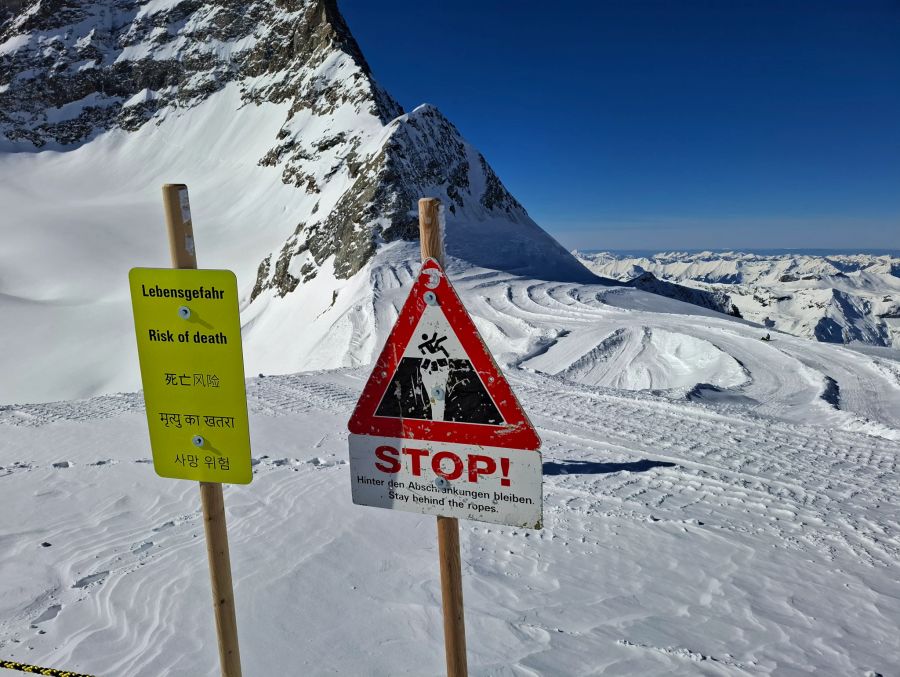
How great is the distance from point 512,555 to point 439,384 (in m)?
3.01

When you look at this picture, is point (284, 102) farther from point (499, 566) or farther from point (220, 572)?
point (220, 572)

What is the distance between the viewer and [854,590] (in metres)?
4.05

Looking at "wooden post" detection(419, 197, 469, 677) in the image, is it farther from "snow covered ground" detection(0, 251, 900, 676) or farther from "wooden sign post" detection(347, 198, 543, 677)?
"snow covered ground" detection(0, 251, 900, 676)

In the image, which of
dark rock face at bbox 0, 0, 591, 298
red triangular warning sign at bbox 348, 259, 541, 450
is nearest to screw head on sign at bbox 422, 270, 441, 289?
red triangular warning sign at bbox 348, 259, 541, 450

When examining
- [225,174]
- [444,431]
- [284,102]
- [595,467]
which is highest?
[284,102]

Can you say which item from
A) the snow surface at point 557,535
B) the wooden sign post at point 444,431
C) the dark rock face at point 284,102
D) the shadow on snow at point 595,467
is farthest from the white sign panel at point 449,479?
the dark rock face at point 284,102

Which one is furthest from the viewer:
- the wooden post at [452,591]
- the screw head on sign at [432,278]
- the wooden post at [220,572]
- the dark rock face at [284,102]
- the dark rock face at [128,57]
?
the dark rock face at [128,57]

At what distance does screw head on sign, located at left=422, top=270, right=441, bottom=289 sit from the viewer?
1829mm

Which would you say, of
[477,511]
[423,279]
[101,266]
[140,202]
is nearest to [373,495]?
[477,511]

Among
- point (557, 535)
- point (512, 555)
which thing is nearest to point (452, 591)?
point (512, 555)

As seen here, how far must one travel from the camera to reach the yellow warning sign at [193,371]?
78.0 inches

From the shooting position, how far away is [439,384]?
75.0 inches

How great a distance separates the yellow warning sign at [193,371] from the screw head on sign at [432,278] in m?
0.72

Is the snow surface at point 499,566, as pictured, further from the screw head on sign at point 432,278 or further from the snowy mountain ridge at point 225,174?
the snowy mountain ridge at point 225,174
